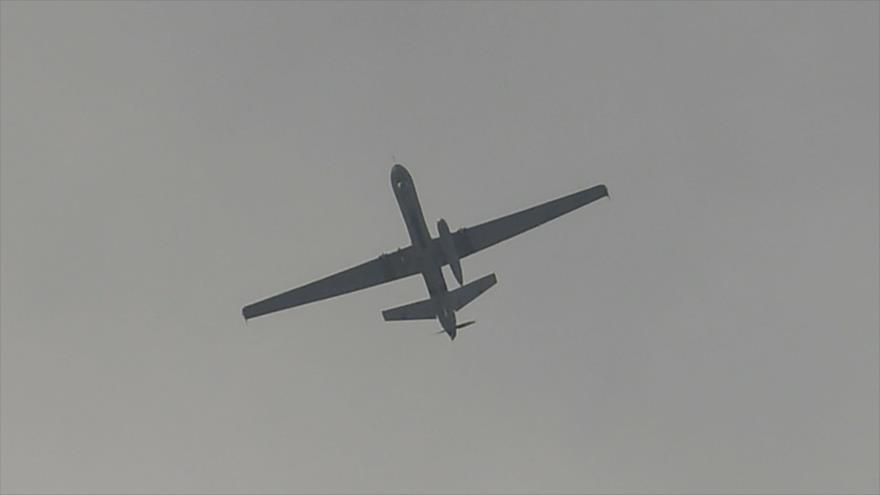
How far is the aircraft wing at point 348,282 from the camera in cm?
9575

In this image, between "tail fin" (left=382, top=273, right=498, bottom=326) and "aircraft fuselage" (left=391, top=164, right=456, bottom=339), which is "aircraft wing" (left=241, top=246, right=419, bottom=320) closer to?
"aircraft fuselage" (left=391, top=164, right=456, bottom=339)

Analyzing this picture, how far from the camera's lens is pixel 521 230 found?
320 feet

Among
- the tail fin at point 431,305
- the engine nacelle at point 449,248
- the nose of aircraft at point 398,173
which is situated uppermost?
the nose of aircraft at point 398,173

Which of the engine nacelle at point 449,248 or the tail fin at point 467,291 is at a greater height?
the engine nacelle at point 449,248

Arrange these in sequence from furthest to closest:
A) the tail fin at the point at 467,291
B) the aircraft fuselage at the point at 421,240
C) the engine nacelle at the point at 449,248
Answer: the tail fin at the point at 467,291 → the aircraft fuselage at the point at 421,240 → the engine nacelle at the point at 449,248

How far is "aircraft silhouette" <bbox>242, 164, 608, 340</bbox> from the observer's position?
9269 centimetres

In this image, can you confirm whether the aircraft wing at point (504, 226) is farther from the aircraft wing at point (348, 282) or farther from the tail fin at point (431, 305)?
the aircraft wing at point (348, 282)

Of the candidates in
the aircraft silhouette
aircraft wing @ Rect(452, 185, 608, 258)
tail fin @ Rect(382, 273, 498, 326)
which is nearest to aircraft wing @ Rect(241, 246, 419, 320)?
the aircraft silhouette

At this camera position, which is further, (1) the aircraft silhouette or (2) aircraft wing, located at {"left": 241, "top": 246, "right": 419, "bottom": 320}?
(2) aircraft wing, located at {"left": 241, "top": 246, "right": 419, "bottom": 320}

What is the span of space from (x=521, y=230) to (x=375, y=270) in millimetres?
13801

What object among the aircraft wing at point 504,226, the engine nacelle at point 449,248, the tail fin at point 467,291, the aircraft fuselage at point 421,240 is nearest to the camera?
the engine nacelle at point 449,248

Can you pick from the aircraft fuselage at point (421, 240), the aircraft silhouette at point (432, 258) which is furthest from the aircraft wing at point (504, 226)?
the aircraft fuselage at point (421, 240)

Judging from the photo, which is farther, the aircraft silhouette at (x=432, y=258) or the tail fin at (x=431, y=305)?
the tail fin at (x=431, y=305)

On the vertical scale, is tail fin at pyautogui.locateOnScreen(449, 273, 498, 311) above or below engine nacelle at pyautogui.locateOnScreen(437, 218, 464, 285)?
below
